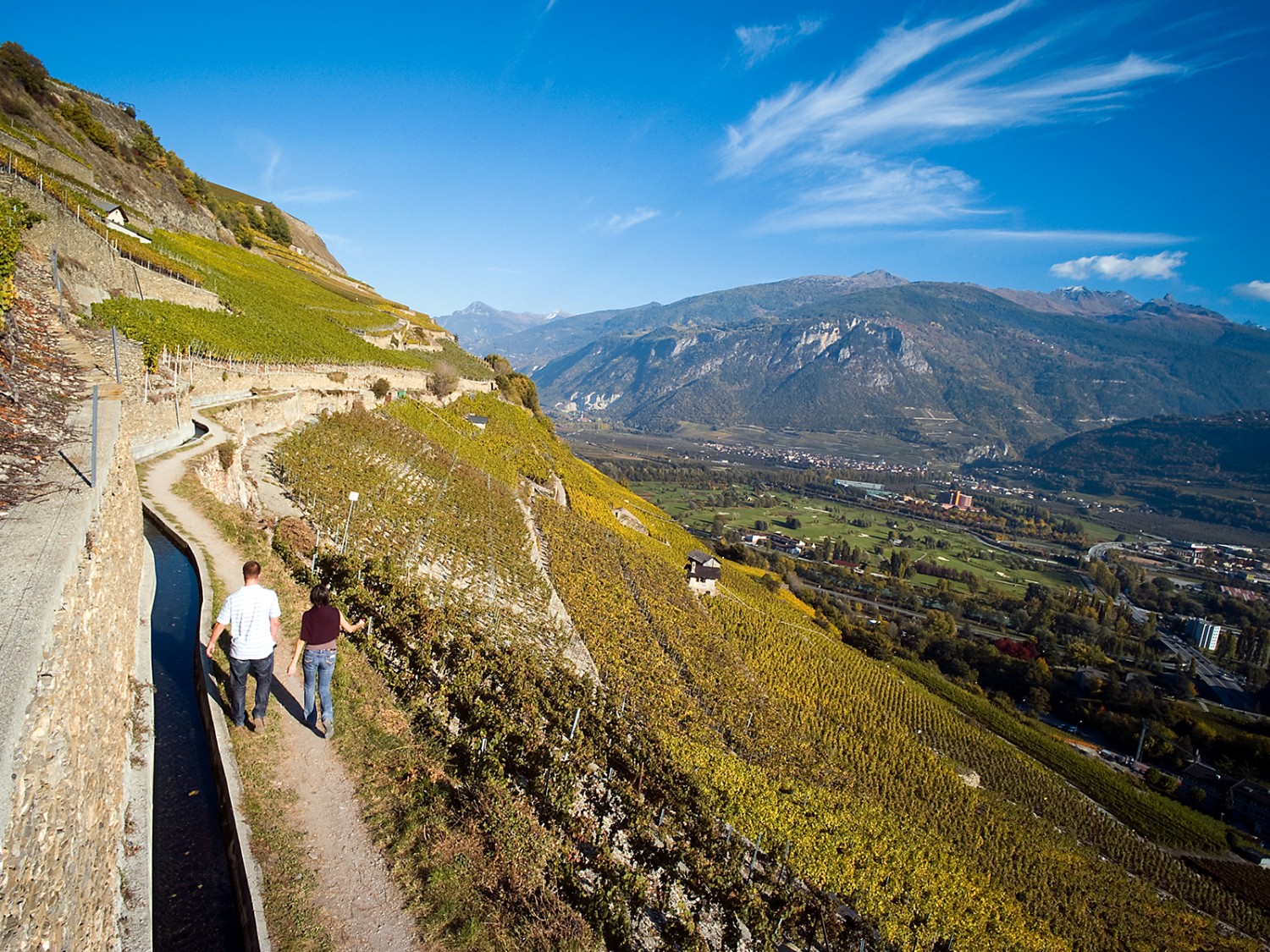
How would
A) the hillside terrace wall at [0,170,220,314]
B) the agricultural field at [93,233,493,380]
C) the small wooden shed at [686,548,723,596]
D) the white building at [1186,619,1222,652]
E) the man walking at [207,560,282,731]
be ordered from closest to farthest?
the man walking at [207,560,282,731] < the hillside terrace wall at [0,170,220,314] < the agricultural field at [93,233,493,380] < the small wooden shed at [686,548,723,596] < the white building at [1186,619,1222,652]

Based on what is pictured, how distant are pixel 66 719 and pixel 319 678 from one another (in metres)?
3.01

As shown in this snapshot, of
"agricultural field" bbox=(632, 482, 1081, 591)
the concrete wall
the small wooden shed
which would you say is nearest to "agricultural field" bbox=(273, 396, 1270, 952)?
the small wooden shed

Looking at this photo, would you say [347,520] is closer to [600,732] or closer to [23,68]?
[600,732]

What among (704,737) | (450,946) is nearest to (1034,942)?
(704,737)

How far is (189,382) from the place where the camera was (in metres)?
20.3

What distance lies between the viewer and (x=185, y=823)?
5.59 m

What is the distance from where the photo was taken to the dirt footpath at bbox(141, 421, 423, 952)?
5.23 meters

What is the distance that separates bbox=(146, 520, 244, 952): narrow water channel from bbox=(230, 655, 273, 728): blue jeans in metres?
0.46

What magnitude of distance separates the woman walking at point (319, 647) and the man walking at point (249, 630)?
299mm

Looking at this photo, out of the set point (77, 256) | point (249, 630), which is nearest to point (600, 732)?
point (249, 630)

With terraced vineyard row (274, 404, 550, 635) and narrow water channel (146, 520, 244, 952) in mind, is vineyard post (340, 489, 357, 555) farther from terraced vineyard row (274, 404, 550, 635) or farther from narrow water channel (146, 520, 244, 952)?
narrow water channel (146, 520, 244, 952)

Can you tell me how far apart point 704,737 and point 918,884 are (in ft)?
23.6

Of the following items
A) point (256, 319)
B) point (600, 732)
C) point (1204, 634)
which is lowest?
point (1204, 634)

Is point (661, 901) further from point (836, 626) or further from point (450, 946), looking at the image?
point (836, 626)
